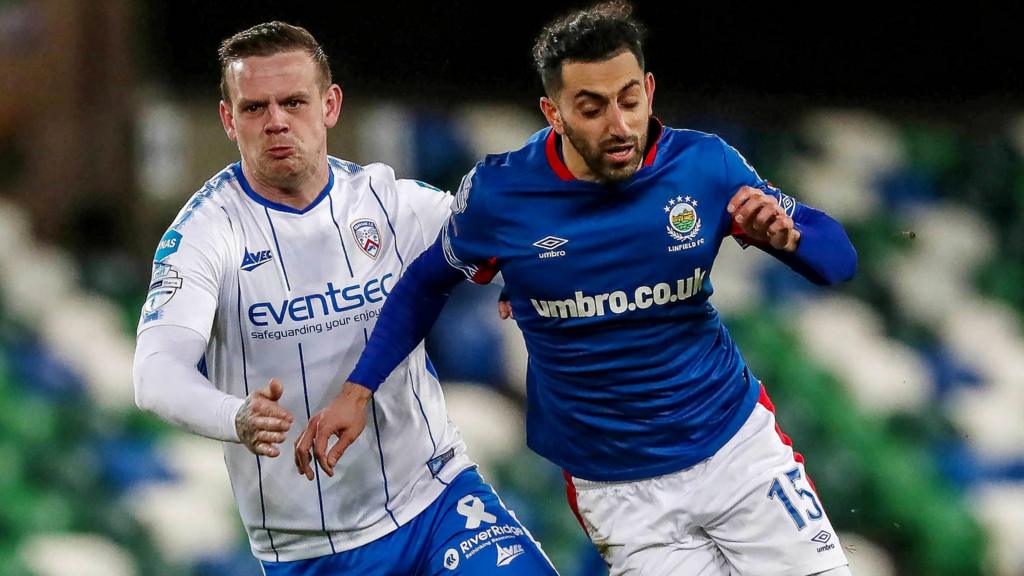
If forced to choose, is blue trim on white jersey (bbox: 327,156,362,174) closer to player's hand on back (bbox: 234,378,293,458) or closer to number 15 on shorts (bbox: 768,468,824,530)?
player's hand on back (bbox: 234,378,293,458)

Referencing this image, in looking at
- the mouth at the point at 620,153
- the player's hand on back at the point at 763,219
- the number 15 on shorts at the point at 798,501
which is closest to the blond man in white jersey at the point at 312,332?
the number 15 on shorts at the point at 798,501

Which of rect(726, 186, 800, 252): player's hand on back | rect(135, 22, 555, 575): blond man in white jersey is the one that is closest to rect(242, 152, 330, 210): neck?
rect(135, 22, 555, 575): blond man in white jersey

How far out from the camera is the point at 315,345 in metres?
3.27

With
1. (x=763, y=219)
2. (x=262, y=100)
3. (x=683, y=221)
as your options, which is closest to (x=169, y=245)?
(x=262, y=100)

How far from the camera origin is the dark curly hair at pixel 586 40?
117 inches

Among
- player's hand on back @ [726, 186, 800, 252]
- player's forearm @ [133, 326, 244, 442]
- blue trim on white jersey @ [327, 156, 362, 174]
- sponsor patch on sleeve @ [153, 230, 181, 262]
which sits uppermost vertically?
blue trim on white jersey @ [327, 156, 362, 174]

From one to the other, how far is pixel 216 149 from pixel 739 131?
3.26m

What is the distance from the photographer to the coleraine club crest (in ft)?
9.92

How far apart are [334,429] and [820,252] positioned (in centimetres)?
107

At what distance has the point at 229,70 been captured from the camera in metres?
3.26

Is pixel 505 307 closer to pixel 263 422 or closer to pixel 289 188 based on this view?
pixel 289 188

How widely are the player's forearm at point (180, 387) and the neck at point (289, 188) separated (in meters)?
0.46

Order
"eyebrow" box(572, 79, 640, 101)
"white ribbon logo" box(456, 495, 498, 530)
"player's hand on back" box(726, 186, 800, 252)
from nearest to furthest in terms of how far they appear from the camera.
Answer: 1. "player's hand on back" box(726, 186, 800, 252)
2. "eyebrow" box(572, 79, 640, 101)
3. "white ribbon logo" box(456, 495, 498, 530)

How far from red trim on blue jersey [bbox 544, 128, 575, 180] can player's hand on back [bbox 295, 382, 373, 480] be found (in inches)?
24.7
